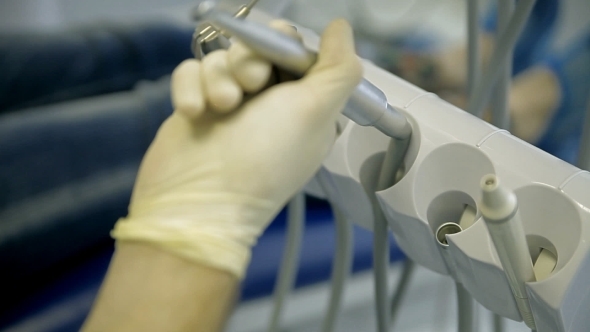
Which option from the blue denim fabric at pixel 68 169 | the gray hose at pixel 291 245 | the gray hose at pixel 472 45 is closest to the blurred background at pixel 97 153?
the blue denim fabric at pixel 68 169

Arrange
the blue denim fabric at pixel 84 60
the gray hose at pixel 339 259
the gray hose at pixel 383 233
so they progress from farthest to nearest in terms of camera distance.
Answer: the blue denim fabric at pixel 84 60
the gray hose at pixel 339 259
the gray hose at pixel 383 233

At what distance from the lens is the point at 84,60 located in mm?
791

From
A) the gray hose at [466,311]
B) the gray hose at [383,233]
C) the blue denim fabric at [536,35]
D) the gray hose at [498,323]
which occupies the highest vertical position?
the gray hose at [383,233]

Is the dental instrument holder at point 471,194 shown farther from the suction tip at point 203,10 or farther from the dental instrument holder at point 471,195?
the suction tip at point 203,10

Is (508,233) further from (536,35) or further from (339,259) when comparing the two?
(536,35)

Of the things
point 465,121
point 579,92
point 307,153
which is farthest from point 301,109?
point 579,92

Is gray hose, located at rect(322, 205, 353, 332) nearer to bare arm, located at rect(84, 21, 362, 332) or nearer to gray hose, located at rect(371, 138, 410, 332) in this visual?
gray hose, located at rect(371, 138, 410, 332)

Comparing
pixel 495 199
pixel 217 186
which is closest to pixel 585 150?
pixel 495 199

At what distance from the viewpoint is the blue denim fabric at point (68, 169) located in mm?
729

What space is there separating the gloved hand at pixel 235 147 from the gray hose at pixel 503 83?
0.60 ft

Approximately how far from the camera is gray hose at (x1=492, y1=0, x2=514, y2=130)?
430 mm

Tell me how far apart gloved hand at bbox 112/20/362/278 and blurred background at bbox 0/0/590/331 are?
1.36 ft

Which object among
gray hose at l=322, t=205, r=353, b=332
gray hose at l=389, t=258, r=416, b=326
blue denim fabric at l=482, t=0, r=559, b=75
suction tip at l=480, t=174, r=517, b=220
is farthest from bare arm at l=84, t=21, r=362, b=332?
blue denim fabric at l=482, t=0, r=559, b=75

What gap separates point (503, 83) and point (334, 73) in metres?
0.23
